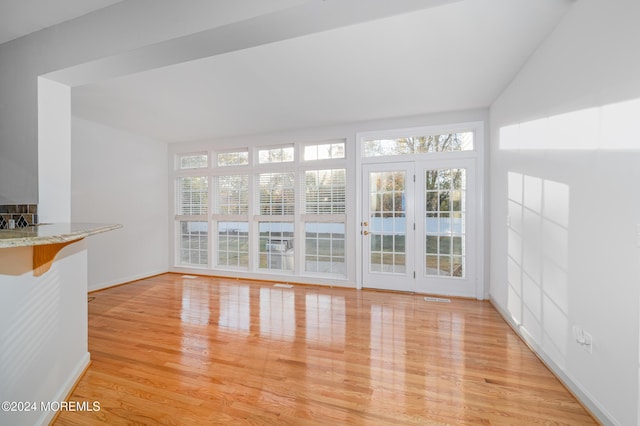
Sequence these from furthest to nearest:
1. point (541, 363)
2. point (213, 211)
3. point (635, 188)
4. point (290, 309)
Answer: point (213, 211), point (290, 309), point (541, 363), point (635, 188)

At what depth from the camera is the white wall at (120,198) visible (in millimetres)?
4293

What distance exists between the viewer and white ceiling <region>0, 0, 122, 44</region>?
1.77 m

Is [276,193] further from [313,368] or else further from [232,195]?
[313,368]

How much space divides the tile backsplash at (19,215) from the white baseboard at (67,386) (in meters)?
1.11

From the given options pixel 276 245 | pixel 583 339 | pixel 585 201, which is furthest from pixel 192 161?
pixel 583 339

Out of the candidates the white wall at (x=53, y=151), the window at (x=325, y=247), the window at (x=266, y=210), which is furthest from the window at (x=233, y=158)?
the white wall at (x=53, y=151)

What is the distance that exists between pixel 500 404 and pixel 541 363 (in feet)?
2.67

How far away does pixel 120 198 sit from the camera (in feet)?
15.8

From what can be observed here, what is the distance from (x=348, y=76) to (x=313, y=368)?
2783 mm

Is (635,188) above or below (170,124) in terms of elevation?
below

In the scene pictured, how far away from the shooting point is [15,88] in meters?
2.06

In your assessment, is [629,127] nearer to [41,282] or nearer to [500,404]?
[500,404]

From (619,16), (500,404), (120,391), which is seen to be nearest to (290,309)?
(120,391)

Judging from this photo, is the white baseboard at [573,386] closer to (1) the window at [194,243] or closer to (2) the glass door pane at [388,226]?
(2) the glass door pane at [388,226]
